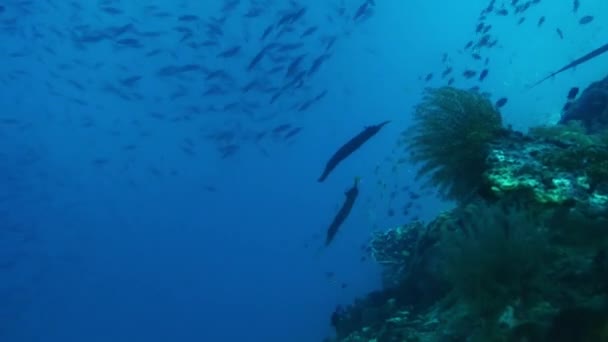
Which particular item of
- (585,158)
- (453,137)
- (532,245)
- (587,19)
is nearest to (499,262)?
(532,245)

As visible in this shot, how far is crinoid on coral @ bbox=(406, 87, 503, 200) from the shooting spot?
18.4 ft

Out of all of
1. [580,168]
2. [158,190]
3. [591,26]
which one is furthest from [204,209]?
[591,26]

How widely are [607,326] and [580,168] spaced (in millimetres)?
1660

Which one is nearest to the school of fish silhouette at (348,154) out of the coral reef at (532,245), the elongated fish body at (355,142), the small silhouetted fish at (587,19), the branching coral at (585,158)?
the elongated fish body at (355,142)

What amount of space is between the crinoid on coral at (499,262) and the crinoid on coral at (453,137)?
200 centimetres

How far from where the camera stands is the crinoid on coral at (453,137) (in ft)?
18.4

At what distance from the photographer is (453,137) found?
5793 mm

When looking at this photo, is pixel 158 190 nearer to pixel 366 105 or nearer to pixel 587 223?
pixel 366 105

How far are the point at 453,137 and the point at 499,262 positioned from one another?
2.58m

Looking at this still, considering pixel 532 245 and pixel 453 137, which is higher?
pixel 453 137

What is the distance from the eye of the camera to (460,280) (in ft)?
11.8

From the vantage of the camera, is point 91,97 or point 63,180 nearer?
point 91,97

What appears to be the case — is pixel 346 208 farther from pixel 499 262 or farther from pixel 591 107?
pixel 591 107

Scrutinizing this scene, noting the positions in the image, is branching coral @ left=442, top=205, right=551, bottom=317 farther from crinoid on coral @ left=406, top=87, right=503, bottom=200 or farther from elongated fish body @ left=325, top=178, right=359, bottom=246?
elongated fish body @ left=325, top=178, right=359, bottom=246
